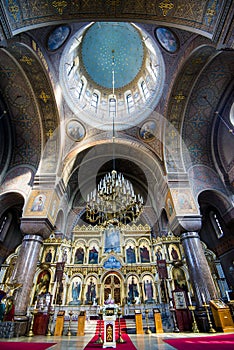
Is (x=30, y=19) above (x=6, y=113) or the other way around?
the other way around

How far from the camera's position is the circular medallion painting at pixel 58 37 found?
8.59 meters

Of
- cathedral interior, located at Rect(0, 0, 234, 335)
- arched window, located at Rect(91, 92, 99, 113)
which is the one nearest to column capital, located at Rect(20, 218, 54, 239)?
cathedral interior, located at Rect(0, 0, 234, 335)

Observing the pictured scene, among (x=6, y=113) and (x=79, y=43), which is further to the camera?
(x=79, y=43)

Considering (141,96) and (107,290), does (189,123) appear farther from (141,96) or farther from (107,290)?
(107,290)

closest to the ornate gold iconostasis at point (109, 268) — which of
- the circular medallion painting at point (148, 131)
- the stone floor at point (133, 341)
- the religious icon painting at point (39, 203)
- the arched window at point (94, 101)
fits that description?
the religious icon painting at point (39, 203)

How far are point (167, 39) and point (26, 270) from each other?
12.0 m

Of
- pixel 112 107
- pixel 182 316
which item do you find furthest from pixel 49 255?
pixel 112 107

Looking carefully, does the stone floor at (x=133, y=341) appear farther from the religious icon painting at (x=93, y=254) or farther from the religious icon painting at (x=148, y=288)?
the religious icon painting at (x=93, y=254)

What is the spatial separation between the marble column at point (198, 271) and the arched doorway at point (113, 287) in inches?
232

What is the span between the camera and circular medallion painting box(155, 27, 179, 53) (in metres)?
8.71

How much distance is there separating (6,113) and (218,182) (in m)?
12.1

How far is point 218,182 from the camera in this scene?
10.4m

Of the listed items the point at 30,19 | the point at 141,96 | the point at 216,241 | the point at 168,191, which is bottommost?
the point at 216,241

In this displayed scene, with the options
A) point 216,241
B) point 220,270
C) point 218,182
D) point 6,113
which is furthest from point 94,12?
point 220,270
